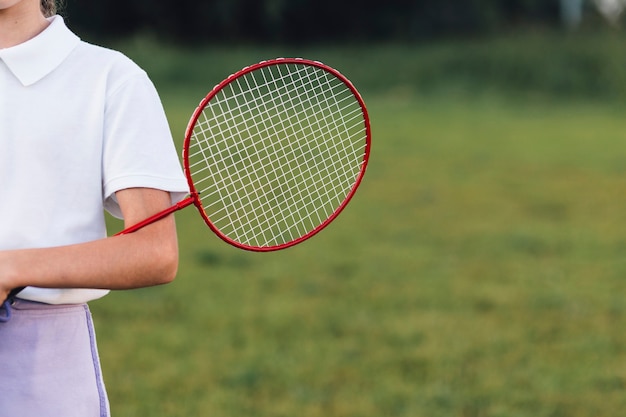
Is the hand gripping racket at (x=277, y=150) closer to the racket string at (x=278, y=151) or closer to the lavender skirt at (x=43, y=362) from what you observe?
the racket string at (x=278, y=151)

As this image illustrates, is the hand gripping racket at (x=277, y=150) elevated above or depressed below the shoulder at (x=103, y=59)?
below

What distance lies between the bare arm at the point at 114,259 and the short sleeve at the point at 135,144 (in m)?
0.02

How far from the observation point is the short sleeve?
1.45 metres

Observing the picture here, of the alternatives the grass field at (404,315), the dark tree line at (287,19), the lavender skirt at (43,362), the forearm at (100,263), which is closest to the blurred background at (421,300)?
the grass field at (404,315)

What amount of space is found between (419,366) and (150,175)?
3.59 m

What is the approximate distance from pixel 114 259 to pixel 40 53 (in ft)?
0.99

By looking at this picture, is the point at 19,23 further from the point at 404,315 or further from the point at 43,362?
the point at 404,315

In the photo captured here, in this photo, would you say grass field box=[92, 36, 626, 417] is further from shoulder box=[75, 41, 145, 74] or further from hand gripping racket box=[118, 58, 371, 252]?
shoulder box=[75, 41, 145, 74]

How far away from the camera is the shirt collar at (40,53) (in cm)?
146

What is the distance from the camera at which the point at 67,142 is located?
1.46 metres

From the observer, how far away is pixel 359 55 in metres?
22.3

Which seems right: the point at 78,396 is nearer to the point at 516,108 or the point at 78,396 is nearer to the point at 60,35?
the point at 60,35

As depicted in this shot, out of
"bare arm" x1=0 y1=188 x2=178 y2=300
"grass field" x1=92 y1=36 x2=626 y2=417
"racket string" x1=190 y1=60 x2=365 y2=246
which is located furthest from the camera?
"grass field" x1=92 y1=36 x2=626 y2=417

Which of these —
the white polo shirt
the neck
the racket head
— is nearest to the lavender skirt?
the white polo shirt
